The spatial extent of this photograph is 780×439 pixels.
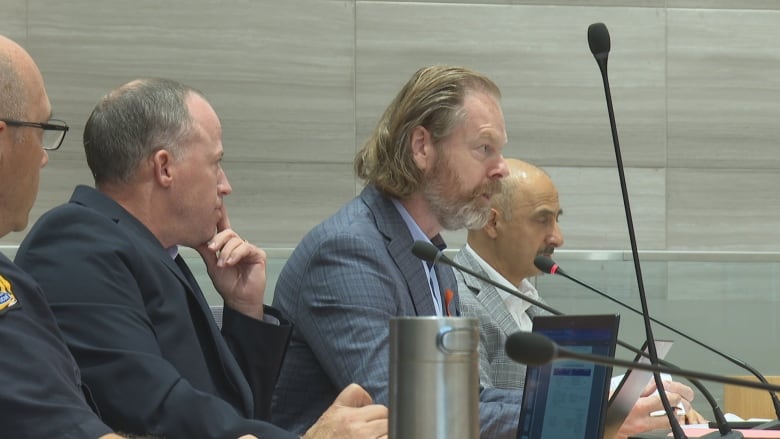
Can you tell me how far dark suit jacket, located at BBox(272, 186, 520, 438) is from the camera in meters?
2.44

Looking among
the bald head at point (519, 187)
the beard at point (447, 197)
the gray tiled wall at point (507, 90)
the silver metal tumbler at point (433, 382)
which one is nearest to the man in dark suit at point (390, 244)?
the beard at point (447, 197)

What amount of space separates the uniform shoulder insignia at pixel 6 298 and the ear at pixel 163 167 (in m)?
0.73

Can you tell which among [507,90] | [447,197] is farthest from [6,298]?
[507,90]

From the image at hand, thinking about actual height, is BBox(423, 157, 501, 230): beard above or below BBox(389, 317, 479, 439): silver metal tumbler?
below

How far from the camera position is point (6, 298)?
5.23ft

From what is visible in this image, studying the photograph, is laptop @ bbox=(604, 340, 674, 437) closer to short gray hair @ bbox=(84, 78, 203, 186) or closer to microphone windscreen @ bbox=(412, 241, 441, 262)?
microphone windscreen @ bbox=(412, 241, 441, 262)

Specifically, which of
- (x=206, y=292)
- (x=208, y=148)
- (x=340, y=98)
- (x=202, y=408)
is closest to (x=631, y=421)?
(x=202, y=408)

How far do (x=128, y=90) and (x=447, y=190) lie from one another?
92cm

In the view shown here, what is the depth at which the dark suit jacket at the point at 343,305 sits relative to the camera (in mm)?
2443

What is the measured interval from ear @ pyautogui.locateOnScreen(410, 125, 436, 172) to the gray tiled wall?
68.2 inches

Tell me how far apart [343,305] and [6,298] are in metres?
1.00

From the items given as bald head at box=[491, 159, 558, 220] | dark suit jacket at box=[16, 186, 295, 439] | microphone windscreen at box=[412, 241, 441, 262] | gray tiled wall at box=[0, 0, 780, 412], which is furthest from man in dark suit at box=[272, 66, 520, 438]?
gray tiled wall at box=[0, 0, 780, 412]

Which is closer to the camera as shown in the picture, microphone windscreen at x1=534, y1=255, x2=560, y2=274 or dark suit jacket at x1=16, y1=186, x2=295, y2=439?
dark suit jacket at x1=16, y1=186, x2=295, y2=439

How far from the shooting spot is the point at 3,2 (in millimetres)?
4750
